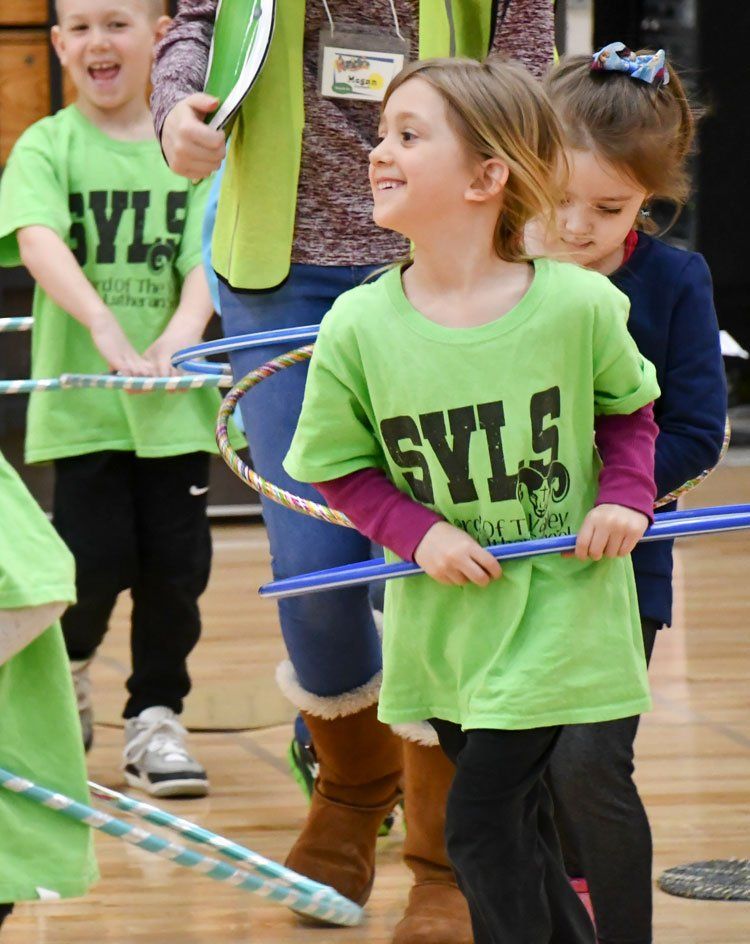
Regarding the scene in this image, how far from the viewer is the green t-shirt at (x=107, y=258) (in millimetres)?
3588

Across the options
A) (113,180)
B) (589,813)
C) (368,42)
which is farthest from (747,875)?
(113,180)

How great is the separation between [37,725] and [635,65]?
1.15 metres

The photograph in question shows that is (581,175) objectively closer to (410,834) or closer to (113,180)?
(410,834)

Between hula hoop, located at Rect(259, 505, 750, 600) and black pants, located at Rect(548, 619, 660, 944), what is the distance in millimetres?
245

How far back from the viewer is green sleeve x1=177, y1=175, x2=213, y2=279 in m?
3.65

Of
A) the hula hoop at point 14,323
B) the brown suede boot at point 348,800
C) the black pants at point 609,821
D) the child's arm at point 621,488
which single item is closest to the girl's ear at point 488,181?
the child's arm at point 621,488

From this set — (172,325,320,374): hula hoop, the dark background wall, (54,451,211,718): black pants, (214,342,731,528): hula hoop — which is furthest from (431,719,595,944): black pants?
the dark background wall

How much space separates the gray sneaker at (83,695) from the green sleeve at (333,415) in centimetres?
170

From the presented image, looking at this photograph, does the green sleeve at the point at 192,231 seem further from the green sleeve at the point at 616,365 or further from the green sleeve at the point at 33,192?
the green sleeve at the point at 616,365

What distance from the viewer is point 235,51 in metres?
2.47

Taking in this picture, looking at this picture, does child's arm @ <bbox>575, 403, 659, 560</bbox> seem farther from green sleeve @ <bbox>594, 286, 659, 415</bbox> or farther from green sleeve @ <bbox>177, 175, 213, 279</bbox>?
green sleeve @ <bbox>177, 175, 213, 279</bbox>

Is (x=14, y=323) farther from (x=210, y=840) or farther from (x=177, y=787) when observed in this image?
(x=210, y=840)

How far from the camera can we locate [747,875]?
9.39 ft

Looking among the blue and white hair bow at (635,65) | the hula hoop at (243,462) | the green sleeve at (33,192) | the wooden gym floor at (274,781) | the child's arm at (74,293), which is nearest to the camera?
the hula hoop at (243,462)
